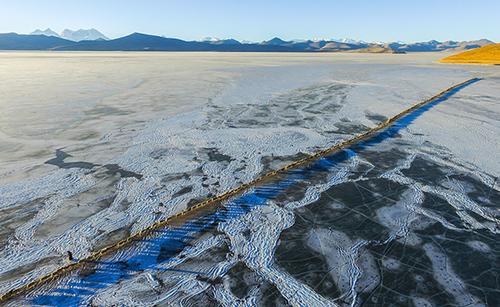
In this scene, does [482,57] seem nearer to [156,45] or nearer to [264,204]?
[264,204]

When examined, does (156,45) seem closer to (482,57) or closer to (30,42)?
(30,42)

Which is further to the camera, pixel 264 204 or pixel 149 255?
Answer: pixel 264 204

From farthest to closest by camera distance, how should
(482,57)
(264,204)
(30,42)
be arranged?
(30,42) → (482,57) → (264,204)

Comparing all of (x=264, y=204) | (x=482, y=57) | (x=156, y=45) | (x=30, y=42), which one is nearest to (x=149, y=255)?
(x=264, y=204)

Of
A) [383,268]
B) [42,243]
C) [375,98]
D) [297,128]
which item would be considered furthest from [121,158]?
[375,98]

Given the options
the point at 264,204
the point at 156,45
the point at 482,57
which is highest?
the point at 264,204

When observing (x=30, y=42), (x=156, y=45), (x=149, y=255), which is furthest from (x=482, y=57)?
(x=30, y=42)

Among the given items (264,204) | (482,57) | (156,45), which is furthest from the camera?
(156,45)

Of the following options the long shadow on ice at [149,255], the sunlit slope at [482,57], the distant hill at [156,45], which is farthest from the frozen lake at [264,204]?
the distant hill at [156,45]

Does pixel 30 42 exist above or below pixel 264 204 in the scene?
below
